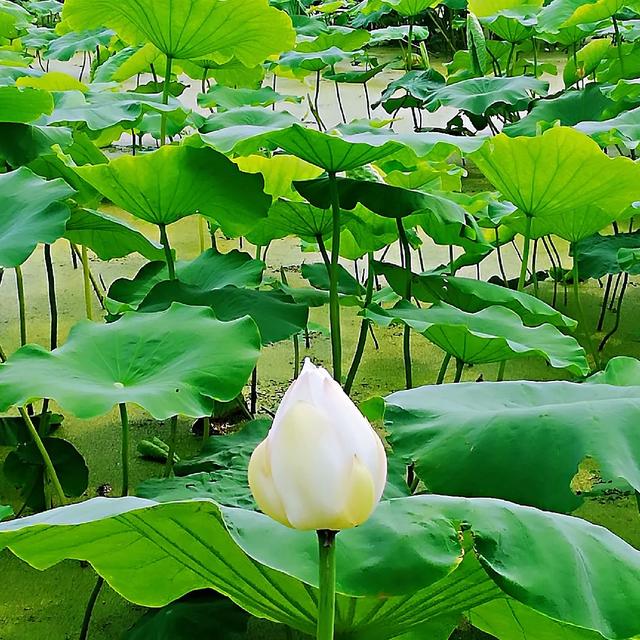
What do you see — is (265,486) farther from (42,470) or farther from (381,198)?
(42,470)

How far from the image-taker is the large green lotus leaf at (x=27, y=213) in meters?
1.08

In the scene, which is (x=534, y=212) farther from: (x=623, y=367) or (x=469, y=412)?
(x=469, y=412)

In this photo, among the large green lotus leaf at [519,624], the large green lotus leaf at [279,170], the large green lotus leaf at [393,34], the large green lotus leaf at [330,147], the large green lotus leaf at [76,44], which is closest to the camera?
the large green lotus leaf at [519,624]

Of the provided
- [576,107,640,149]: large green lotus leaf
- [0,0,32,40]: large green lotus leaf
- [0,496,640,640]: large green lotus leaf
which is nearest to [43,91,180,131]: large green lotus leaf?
[576,107,640,149]: large green lotus leaf

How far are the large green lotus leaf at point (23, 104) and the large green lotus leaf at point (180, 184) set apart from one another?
0.16 m

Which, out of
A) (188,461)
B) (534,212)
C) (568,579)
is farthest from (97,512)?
(534,212)

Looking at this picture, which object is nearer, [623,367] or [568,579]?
[568,579]

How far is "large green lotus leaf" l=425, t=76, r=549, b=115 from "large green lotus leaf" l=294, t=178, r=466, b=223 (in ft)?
3.13

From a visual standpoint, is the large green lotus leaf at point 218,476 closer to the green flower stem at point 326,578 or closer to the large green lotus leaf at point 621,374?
the large green lotus leaf at point 621,374

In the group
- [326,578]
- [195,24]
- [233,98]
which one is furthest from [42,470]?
[233,98]

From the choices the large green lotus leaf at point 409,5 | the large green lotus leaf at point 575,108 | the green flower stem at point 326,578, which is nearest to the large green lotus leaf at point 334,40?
the large green lotus leaf at point 409,5

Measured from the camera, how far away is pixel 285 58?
9.05 feet

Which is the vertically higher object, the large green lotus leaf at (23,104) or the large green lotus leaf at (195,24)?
the large green lotus leaf at (195,24)

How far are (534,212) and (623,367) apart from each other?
0.47 m
